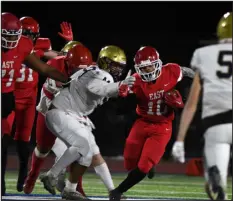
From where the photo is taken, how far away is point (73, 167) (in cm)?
482

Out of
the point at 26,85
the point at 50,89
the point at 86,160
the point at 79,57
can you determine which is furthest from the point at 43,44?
the point at 86,160

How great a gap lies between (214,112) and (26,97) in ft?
8.67

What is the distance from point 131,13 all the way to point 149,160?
8.06m

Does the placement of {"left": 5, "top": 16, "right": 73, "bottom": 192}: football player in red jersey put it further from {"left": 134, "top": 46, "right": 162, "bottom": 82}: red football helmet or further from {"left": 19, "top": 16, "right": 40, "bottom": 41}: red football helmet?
{"left": 134, "top": 46, "right": 162, "bottom": 82}: red football helmet

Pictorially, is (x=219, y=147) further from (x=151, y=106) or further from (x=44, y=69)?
(x=151, y=106)

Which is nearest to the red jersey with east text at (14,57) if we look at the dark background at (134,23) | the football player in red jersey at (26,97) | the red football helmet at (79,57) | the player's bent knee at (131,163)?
the red football helmet at (79,57)

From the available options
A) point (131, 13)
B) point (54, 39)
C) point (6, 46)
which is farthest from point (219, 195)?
point (131, 13)

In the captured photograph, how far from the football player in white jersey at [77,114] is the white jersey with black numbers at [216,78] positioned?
1.00 metres

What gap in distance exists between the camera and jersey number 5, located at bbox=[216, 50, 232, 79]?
3566 mm

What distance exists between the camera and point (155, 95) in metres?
5.28

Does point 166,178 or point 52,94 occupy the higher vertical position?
point 52,94

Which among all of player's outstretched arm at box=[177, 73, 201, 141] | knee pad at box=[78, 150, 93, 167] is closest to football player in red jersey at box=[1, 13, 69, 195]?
knee pad at box=[78, 150, 93, 167]

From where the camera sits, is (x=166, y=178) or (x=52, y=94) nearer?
(x=52, y=94)

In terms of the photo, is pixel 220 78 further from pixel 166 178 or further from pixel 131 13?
pixel 131 13
